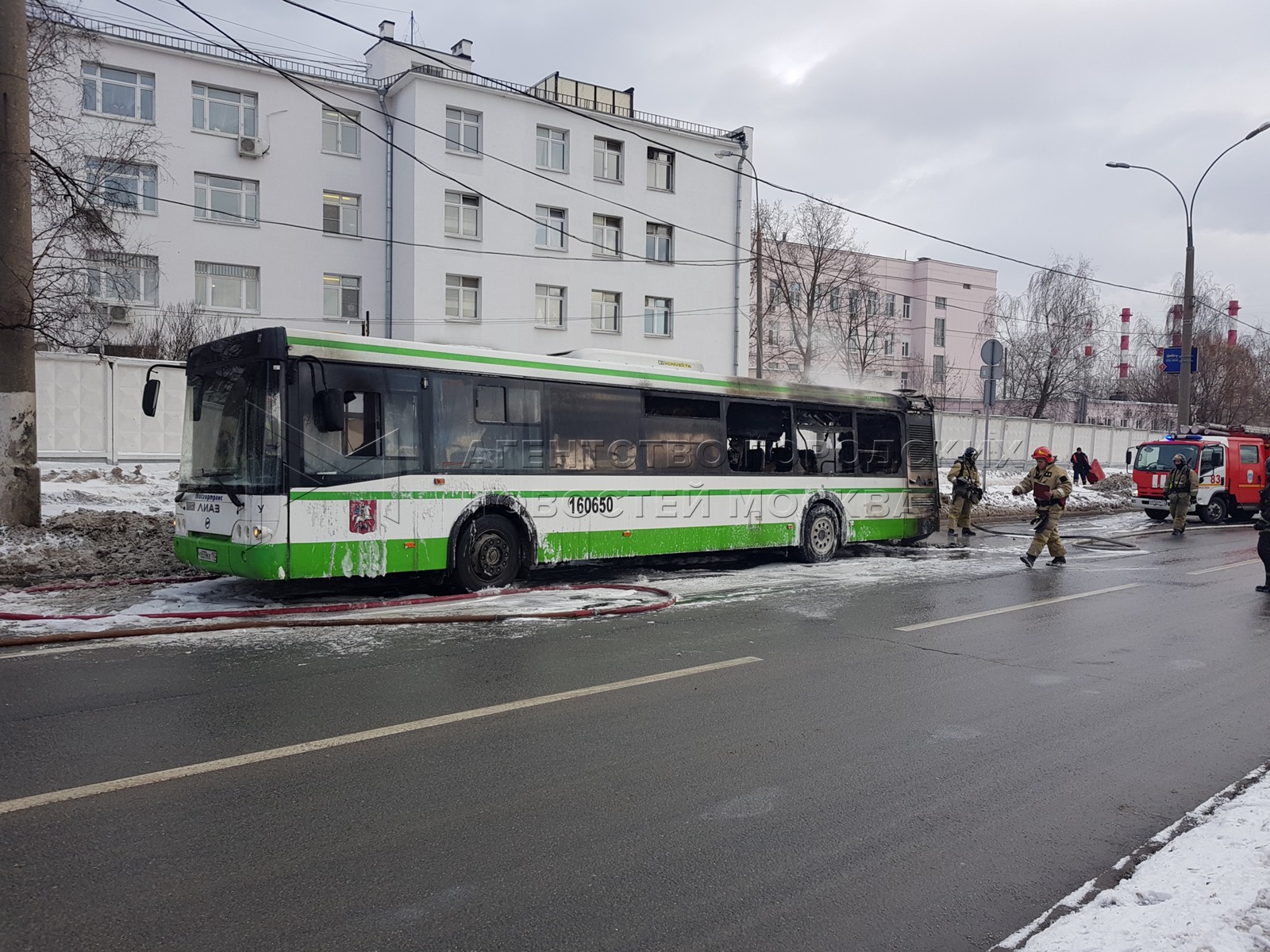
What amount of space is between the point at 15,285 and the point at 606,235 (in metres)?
26.5

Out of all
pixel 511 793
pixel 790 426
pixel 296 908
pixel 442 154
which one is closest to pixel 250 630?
pixel 511 793

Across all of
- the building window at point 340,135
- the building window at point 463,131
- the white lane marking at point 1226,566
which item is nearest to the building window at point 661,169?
the building window at point 463,131

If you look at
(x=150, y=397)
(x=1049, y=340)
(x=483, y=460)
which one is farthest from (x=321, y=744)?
(x=1049, y=340)

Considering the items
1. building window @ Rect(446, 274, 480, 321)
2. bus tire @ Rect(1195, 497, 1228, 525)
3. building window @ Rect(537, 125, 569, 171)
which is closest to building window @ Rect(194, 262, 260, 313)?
building window @ Rect(446, 274, 480, 321)

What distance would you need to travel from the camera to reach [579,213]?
35.2m

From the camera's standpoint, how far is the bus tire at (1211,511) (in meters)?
25.1

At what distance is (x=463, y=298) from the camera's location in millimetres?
33094

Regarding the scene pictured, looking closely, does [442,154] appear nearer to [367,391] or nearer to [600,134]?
[600,134]

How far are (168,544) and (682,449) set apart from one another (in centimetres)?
699

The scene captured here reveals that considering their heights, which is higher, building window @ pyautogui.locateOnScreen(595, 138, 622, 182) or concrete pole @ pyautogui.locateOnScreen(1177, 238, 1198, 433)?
building window @ pyautogui.locateOnScreen(595, 138, 622, 182)

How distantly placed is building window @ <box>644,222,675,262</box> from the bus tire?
20.6m

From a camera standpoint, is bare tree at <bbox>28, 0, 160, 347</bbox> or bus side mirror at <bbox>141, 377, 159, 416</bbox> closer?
bus side mirror at <bbox>141, 377, 159, 416</bbox>

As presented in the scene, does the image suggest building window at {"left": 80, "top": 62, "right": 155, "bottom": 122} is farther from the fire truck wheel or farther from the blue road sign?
the fire truck wheel

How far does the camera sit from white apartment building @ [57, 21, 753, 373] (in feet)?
96.5
